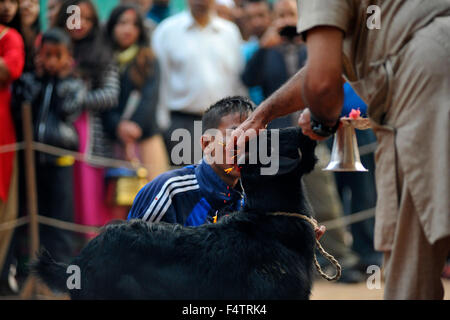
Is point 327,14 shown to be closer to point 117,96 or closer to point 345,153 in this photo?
point 345,153

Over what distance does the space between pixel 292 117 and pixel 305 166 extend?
3.62 meters

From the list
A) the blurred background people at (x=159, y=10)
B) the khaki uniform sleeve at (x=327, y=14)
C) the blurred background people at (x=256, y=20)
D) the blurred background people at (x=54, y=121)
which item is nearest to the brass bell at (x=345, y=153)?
the khaki uniform sleeve at (x=327, y=14)

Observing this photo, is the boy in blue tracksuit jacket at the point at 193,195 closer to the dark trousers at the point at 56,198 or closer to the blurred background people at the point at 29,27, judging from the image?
the dark trousers at the point at 56,198

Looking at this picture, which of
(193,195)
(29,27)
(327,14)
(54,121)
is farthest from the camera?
(54,121)

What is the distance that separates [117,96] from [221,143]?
3.47 meters

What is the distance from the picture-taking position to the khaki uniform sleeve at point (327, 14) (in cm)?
245

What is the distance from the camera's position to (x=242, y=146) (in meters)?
2.97

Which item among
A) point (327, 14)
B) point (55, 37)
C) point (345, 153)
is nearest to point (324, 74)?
point (327, 14)

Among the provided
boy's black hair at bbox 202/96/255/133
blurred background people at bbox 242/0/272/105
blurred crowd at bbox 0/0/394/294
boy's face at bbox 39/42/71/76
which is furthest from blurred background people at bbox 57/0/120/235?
boy's black hair at bbox 202/96/255/133

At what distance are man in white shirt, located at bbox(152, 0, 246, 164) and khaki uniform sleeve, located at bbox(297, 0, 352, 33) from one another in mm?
4563

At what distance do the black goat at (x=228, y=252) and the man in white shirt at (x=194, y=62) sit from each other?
4.09 meters

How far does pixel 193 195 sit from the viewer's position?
3611mm

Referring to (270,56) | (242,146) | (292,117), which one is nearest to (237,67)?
(270,56)
